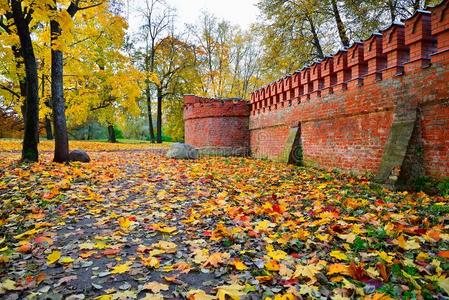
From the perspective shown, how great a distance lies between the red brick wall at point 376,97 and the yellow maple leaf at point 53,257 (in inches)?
233

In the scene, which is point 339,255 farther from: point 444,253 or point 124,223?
point 124,223

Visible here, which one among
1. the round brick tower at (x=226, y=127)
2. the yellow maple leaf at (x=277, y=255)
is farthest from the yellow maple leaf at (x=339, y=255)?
the round brick tower at (x=226, y=127)

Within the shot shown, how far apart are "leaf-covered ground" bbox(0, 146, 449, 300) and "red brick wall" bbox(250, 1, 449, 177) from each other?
4.09 feet

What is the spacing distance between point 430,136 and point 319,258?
12.9 feet

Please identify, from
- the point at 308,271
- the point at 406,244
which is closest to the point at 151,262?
the point at 308,271

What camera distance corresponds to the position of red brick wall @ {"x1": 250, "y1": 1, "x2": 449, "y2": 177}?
17.8ft

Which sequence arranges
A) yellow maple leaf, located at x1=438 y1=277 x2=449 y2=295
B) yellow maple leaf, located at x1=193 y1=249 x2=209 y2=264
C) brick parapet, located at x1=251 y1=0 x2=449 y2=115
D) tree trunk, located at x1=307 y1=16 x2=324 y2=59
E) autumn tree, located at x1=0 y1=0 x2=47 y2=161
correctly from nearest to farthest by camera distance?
yellow maple leaf, located at x1=438 y1=277 x2=449 y2=295
yellow maple leaf, located at x1=193 y1=249 x2=209 y2=264
brick parapet, located at x1=251 y1=0 x2=449 y2=115
autumn tree, located at x1=0 y1=0 x2=47 y2=161
tree trunk, located at x1=307 y1=16 x2=324 y2=59

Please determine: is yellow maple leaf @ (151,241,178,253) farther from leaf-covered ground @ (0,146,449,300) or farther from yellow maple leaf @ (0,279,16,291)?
yellow maple leaf @ (0,279,16,291)

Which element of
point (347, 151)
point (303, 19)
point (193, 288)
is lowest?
point (193, 288)

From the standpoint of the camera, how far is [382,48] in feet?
21.9

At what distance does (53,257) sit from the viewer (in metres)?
3.13

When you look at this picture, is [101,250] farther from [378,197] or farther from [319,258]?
[378,197]

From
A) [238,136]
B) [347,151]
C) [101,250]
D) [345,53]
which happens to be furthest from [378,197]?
[238,136]

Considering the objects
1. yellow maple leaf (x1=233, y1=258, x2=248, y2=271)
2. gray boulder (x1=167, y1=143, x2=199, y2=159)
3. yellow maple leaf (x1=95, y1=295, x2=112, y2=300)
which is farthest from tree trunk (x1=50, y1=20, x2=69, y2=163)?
→ yellow maple leaf (x1=233, y1=258, x2=248, y2=271)
